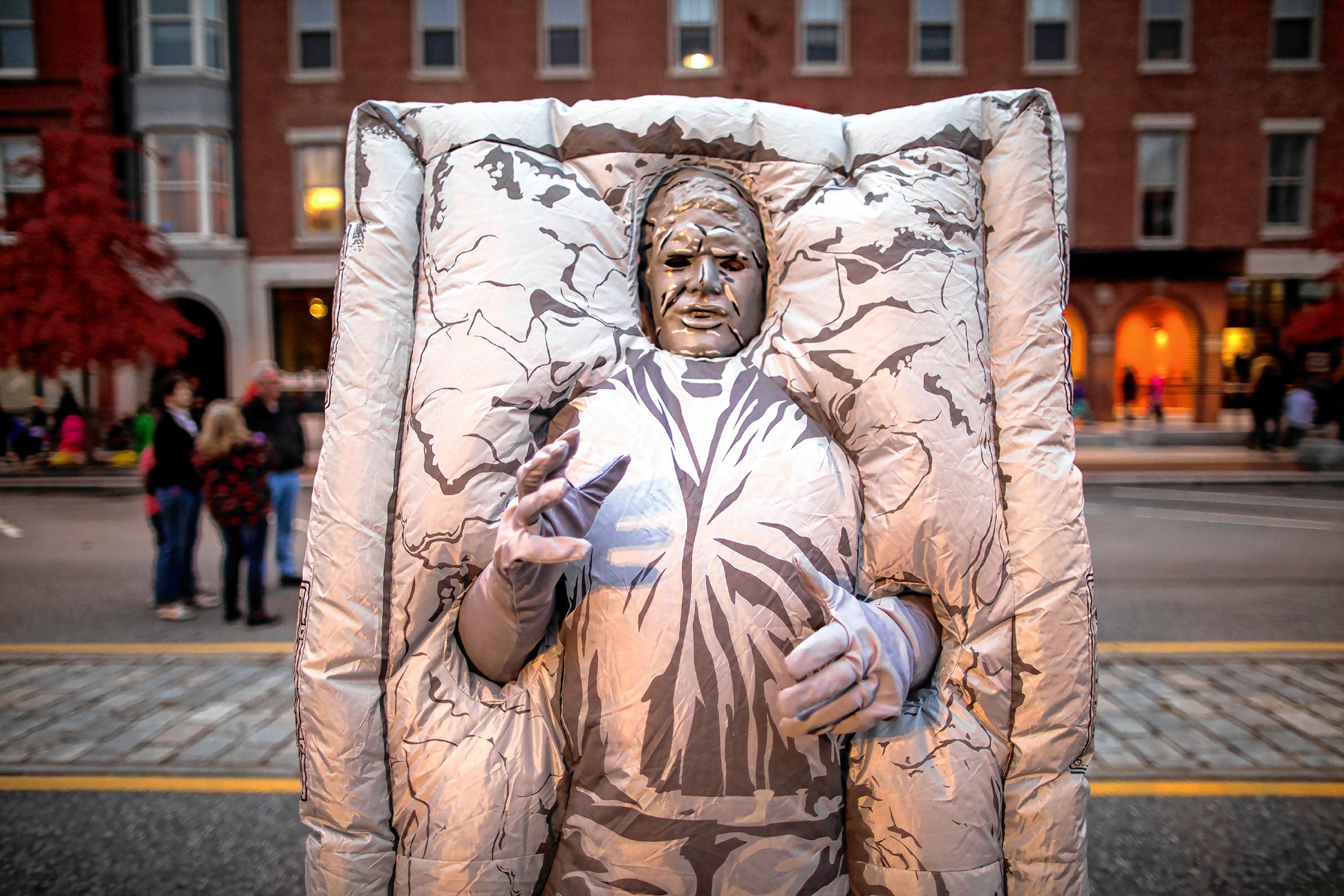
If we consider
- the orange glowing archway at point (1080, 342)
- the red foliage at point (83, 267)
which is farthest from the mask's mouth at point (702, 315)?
the orange glowing archway at point (1080, 342)

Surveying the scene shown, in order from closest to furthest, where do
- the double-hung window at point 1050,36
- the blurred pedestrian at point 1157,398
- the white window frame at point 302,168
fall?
the double-hung window at point 1050,36 < the white window frame at point 302,168 < the blurred pedestrian at point 1157,398

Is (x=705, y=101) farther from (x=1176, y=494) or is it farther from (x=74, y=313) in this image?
(x=1176, y=494)

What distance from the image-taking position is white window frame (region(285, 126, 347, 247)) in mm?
7227

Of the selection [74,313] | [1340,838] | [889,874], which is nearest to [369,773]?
[889,874]

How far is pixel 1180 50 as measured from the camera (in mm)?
5344

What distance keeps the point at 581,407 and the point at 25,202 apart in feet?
25.5

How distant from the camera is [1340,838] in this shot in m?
2.09

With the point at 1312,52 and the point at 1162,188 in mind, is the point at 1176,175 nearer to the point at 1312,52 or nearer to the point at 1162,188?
the point at 1162,188

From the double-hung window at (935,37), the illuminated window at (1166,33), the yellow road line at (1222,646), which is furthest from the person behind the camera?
the double-hung window at (935,37)

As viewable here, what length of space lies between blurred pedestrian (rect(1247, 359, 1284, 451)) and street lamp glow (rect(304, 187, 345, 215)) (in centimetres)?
1112

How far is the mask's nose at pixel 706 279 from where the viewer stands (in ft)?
4.45

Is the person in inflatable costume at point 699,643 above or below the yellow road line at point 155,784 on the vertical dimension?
above

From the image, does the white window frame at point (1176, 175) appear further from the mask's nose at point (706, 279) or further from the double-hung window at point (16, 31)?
the double-hung window at point (16, 31)

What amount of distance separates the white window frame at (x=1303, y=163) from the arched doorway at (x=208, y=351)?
11.3 metres
